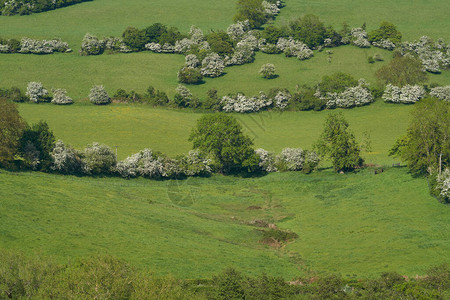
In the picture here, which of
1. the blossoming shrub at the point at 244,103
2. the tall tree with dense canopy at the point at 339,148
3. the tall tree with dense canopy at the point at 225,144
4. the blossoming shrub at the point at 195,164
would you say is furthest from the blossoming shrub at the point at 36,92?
the tall tree with dense canopy at the point at 339,148

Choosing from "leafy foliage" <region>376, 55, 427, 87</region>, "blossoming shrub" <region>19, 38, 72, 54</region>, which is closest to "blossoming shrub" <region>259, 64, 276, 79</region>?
"leafy foliage" <region>376, 55, 427, 87</region>

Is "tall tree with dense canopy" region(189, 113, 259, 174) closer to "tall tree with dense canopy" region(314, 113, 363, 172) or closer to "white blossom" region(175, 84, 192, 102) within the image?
"tall tree with dense canopy" region(314, 113, 363, 172)

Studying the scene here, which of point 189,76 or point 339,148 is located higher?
point 339,148

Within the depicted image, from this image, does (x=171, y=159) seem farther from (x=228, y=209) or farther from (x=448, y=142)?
(x=448, y=142)

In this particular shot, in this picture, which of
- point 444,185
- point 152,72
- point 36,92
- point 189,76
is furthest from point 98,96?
point 444,185

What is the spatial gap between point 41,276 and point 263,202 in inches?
2248

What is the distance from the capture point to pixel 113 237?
282 feet

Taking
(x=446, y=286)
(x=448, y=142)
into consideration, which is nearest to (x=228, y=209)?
(x=448, y=142)

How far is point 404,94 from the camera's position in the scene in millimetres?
164500

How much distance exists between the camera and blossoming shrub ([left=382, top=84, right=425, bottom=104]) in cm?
16425

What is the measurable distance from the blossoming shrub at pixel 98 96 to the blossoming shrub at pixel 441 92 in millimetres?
83240

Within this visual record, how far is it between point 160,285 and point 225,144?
69.2 meters

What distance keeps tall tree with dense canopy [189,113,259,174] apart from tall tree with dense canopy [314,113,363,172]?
13.7 metres

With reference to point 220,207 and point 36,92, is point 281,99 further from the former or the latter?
point 220,207
